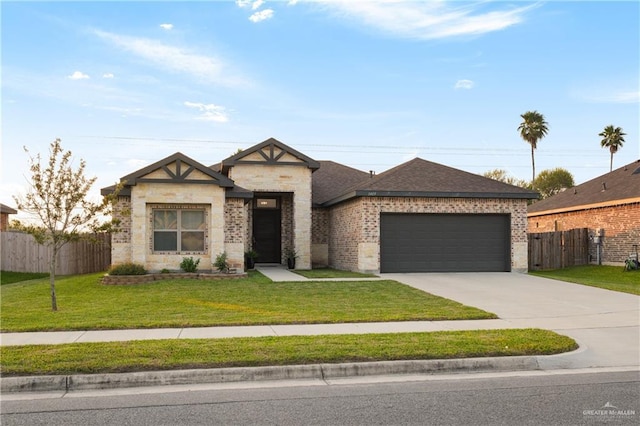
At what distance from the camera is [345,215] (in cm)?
2411

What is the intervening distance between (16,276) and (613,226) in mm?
26709

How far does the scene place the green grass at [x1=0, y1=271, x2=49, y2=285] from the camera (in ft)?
75.3

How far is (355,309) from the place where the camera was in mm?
12344

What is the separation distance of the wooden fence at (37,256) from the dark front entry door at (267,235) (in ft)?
22.7

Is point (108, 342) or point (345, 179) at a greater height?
point (345, 179)

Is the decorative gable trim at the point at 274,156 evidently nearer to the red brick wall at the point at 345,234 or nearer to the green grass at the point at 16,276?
the red brick wall at the point at 345,234

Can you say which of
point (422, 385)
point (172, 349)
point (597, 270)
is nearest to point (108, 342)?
point (172, 349)

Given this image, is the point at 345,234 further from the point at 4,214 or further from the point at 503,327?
the point at 4,214

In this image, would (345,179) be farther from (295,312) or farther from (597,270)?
(295,312)

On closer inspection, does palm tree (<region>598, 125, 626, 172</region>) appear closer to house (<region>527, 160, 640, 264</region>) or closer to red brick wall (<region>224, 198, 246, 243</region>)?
house (<region>527, 160, 640, 264</region>)

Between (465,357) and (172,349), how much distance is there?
4219mm

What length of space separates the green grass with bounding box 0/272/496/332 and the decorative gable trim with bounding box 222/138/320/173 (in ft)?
26.9

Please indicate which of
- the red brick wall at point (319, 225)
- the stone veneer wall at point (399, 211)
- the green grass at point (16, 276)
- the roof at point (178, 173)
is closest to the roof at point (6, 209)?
the green grass at point (16, 276)

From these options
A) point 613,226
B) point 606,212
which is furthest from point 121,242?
point 606,212
